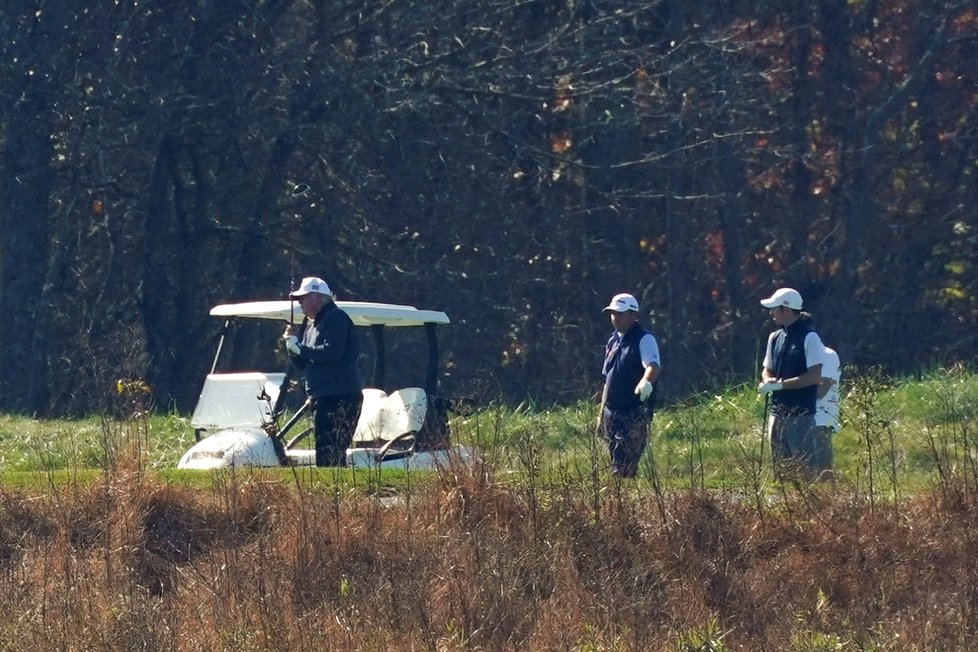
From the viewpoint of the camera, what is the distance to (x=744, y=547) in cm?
966

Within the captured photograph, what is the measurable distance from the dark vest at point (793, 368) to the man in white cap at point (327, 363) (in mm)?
2734

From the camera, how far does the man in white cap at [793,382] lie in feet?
34.8

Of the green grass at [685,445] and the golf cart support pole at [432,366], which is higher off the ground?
the golf cart support pole at [432,366]

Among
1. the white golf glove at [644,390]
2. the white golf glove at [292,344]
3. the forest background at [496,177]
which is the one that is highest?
the forest background at [496,177]

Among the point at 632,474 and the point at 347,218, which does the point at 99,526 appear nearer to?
the point at 632,474

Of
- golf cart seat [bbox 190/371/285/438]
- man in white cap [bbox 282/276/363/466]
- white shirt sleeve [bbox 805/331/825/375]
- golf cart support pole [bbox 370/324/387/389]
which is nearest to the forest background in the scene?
golf cart support pole [bbox 370/324/387/389]

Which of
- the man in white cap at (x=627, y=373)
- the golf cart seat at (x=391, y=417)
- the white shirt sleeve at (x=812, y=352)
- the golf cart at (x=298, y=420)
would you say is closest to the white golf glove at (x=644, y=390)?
the man in white cap at (x=627, y=373)

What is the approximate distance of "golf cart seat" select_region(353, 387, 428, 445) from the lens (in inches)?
464

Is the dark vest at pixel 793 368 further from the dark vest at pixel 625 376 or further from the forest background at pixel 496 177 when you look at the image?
the forest background at pixel 496 177

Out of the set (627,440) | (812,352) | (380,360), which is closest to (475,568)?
(627,440)

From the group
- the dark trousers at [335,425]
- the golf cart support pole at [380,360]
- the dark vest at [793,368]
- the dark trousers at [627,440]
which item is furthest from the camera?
the golf cart support pole at [380,360]

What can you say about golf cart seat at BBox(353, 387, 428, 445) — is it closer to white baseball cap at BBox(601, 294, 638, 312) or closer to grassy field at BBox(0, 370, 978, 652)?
grassy field at BBox(0, 370, 978, 652)

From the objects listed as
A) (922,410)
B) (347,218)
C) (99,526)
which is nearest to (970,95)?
(347,218)

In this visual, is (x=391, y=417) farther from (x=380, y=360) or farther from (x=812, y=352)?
(x=812, y=352)
